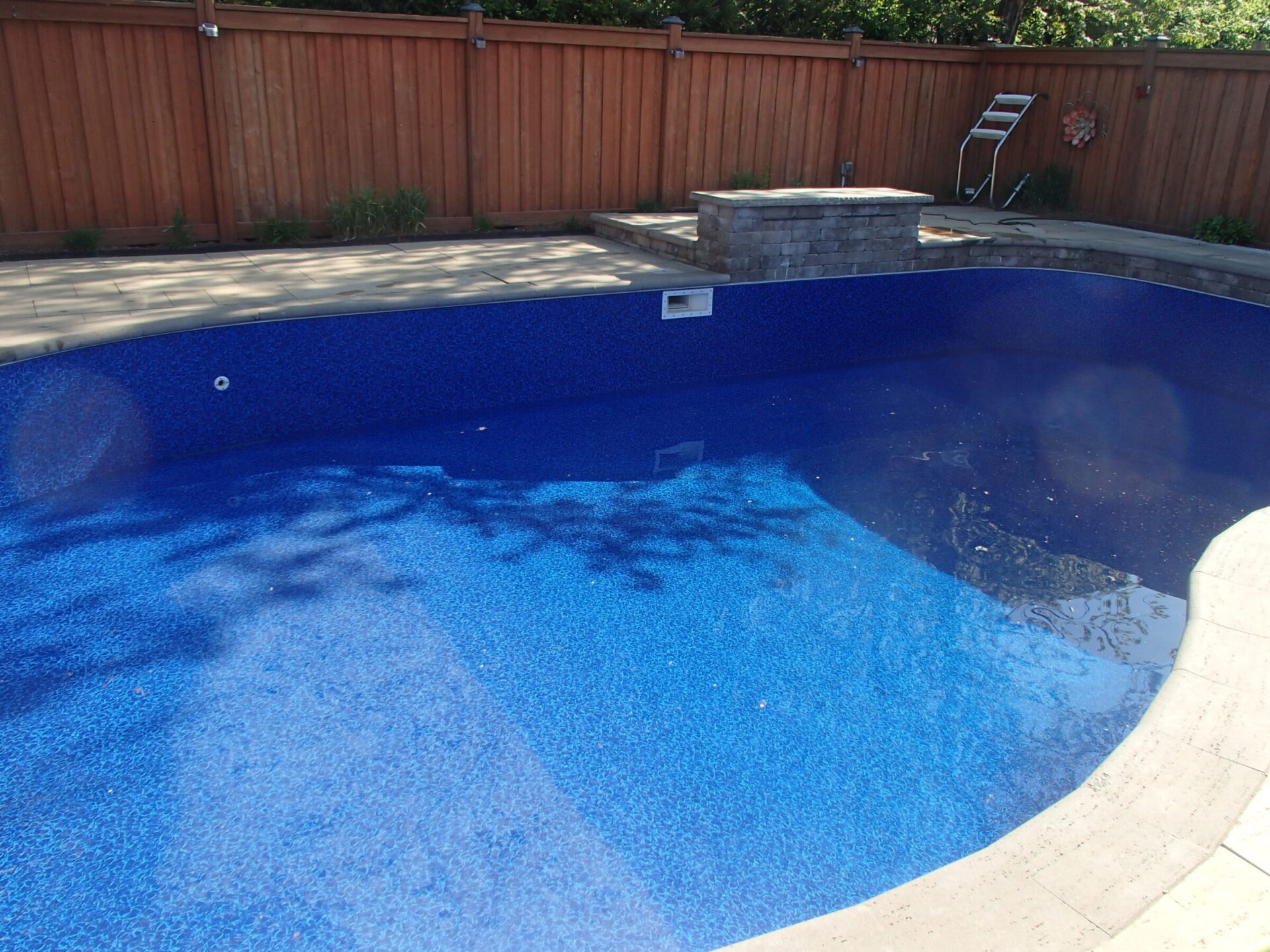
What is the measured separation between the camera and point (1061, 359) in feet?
24.7

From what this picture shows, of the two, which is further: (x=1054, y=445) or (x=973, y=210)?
(x=973, y=210)

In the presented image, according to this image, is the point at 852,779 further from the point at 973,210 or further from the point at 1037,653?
the point at 973,210

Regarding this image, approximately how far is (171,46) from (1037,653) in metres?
6.51

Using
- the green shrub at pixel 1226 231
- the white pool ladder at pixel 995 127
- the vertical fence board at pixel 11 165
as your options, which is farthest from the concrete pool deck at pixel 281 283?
the green shrub at pixel 1226 231

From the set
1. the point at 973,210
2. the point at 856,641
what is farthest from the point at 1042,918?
the point at 973,210

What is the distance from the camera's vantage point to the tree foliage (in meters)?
9.43

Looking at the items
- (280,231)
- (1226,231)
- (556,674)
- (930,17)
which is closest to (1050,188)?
(1226,231)

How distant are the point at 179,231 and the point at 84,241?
588mm

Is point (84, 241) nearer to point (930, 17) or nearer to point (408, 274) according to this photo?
point (408, 274)

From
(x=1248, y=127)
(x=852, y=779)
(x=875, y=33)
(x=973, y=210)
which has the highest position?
(x=875, y=33)

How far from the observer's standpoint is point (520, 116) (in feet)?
25.8

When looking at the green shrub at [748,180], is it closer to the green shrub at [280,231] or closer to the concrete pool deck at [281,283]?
the concrete pool deck at [281,283]

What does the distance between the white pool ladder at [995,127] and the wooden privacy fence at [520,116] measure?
0.15m

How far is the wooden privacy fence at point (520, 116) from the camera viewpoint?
253 inches
